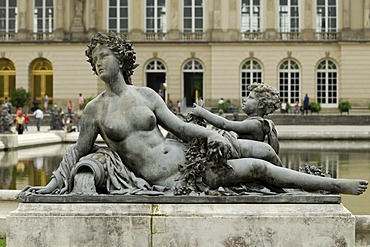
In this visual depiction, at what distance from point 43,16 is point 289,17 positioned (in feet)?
61.5

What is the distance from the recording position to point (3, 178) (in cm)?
1385

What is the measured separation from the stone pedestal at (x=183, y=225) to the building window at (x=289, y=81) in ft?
164

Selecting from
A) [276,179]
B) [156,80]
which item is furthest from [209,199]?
[156,80]

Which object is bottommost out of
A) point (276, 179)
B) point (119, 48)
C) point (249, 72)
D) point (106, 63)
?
point (276, 179)

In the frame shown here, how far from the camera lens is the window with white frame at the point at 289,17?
55156mm

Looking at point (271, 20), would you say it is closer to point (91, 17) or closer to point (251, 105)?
point (91, 17)

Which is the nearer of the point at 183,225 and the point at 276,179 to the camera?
the point at 183,225

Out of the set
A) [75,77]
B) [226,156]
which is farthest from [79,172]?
[75,77]

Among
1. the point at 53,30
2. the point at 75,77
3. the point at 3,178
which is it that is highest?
the point at 53,30

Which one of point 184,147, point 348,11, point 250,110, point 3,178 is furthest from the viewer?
point 348,11

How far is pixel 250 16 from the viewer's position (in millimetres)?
55406

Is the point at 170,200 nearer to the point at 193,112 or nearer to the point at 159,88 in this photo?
the point at 193,112

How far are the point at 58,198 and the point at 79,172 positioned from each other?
0.92 ft

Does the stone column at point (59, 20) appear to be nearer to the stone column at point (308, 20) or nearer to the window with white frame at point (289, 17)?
the window with white frame at point (289, 17)
